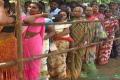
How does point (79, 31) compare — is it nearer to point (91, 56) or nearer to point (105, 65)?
point (91, 56)

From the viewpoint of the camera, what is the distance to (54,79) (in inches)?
272

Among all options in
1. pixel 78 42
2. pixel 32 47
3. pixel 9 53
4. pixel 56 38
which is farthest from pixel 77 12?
pixel 9 53

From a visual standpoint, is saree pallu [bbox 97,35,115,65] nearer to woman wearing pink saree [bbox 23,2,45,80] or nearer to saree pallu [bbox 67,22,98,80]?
saree pallu [bbox 67,22,98,80]

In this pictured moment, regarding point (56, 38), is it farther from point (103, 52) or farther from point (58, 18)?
point (103, 52)

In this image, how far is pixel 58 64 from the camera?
6734 millimetres

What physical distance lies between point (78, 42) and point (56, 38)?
0.54 m

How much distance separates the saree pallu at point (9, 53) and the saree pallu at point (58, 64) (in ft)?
8.62

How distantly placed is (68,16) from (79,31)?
21.8 inches

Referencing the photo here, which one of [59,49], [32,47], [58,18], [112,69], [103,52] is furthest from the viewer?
[103,52]

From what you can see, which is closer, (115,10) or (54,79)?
(54,79)

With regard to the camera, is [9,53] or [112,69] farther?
[112,69]

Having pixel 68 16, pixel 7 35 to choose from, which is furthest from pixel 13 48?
pixel 68 16

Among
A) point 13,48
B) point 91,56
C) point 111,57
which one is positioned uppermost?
point 13,48

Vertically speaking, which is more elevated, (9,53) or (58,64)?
(9,53)
